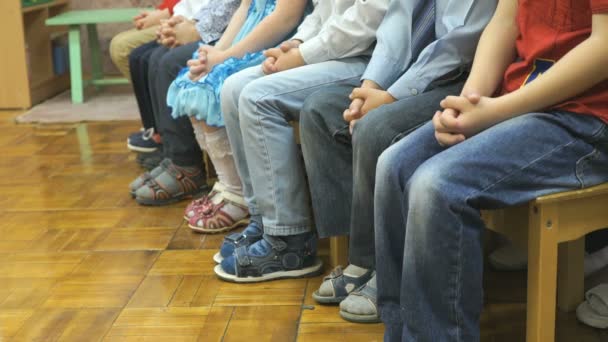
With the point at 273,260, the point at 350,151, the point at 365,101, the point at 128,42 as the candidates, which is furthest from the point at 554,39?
the point at 128,42

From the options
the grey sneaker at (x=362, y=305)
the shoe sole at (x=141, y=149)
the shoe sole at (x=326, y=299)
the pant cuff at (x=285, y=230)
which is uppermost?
the pant cuff at (x=285, y=230)

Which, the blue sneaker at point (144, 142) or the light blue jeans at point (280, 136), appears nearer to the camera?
the light blue jeans at point (280, 136)

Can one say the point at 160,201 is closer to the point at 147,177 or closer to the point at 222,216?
the point at 147,177

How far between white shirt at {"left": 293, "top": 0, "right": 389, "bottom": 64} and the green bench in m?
2.35

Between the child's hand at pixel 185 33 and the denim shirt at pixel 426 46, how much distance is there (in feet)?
3.68

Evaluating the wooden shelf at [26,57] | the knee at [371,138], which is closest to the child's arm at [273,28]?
the knee at [371,138]

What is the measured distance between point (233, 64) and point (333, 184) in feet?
1.95

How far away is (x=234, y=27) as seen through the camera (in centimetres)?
256

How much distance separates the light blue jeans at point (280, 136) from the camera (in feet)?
6.45

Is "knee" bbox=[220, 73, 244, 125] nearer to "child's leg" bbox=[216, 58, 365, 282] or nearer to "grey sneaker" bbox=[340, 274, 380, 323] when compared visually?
"child's leg" bbox=[216, 58, 365, 282]

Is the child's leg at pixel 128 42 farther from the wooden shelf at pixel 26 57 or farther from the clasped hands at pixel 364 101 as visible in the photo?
the clasped hands at pixel 364 101

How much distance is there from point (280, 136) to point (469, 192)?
2.53ft

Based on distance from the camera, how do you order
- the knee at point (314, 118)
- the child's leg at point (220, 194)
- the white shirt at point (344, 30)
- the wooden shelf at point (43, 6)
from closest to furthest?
the knee at point (314, 118) → the white shirt at point (344, 30) → the child's leg at point (220, 194) → the wooden shelf at point (43, 6)

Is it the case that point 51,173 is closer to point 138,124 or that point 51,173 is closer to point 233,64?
point 138,124
